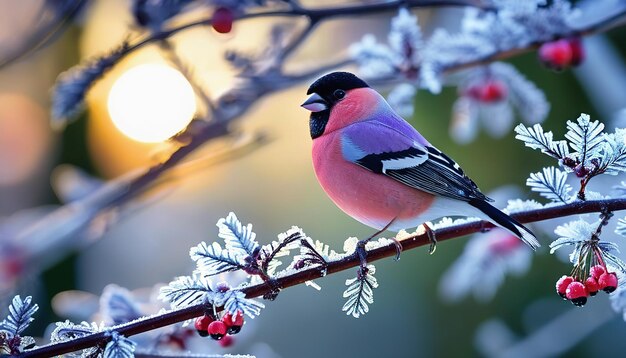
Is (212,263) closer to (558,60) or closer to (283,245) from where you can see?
(283,245)

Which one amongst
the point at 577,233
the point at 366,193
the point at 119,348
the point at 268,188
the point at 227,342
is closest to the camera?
the point at 119,348

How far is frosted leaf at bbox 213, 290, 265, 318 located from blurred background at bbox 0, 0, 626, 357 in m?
0.59

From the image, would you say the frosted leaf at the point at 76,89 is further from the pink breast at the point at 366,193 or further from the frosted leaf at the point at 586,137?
the frosted leaf at the point at 586,137

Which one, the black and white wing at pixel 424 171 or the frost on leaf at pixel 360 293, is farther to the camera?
the black and white wing at pixel 424 171

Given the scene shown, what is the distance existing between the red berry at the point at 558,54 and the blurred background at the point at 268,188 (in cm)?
46

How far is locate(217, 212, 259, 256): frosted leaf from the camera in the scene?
114cm

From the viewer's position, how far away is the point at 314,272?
3.93 ft

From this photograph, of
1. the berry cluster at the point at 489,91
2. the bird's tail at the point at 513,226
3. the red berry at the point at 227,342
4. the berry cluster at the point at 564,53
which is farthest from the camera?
the berry cluster at the point at 489,91

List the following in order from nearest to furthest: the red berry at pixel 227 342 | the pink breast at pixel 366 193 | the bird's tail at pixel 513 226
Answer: the bird's tail at pixel 513 226
the pink breast at pixel 366 193
the red berry at pixel 227 342

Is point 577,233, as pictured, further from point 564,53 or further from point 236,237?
point 564,53

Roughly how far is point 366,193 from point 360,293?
33cm

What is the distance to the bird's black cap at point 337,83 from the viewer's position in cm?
166

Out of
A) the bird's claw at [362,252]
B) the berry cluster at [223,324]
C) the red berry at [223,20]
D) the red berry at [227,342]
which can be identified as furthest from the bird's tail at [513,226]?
the red berry at [223,20]

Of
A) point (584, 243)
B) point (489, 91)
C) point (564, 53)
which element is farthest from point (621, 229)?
point (489, 91)
